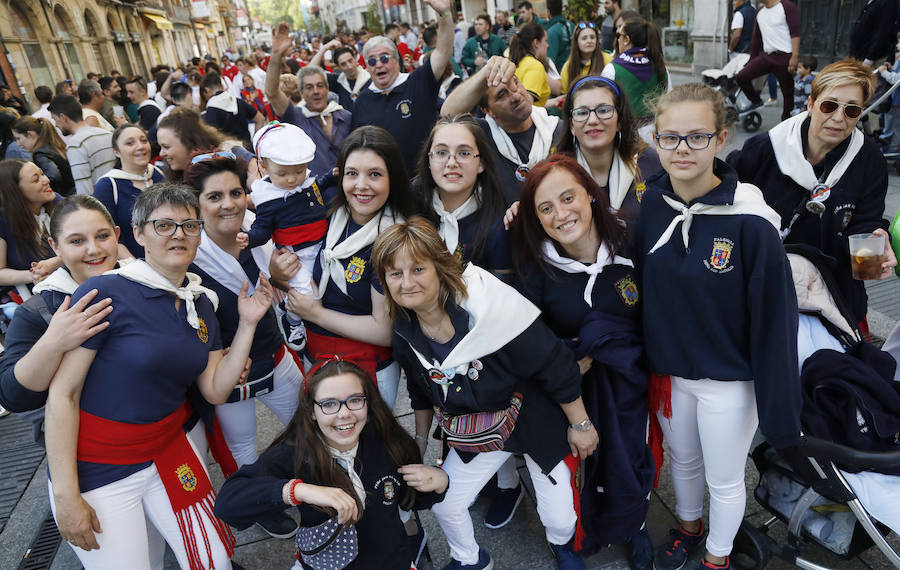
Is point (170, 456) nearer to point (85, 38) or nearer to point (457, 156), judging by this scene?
point (457, 156)

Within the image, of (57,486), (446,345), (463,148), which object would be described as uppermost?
(463,148)

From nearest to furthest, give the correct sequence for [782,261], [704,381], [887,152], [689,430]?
[782,261]
[704,381]
[689,430]
[887,152]

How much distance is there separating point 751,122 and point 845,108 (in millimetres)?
6887

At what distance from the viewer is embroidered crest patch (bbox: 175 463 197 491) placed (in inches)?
91.7

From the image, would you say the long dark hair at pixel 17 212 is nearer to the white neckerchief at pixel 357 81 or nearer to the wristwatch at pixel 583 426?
the white neckerchief at pixel 357 81

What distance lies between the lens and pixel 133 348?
2051 millimetres

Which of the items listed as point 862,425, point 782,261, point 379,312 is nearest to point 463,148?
point 379,312

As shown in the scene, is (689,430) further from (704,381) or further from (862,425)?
(862,425)

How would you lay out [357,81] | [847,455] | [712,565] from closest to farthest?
[847,455], [712,565], [357,81]

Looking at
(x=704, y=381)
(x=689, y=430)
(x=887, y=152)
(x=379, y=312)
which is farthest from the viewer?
(x=887, y=152)

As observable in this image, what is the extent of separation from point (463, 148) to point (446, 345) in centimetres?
93

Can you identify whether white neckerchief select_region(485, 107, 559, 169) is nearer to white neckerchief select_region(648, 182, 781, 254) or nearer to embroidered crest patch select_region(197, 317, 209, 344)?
white neckerchief select_region(648, 182, 781, 254)

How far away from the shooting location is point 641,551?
2592mm

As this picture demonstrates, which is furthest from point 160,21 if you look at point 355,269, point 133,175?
point 355,269
